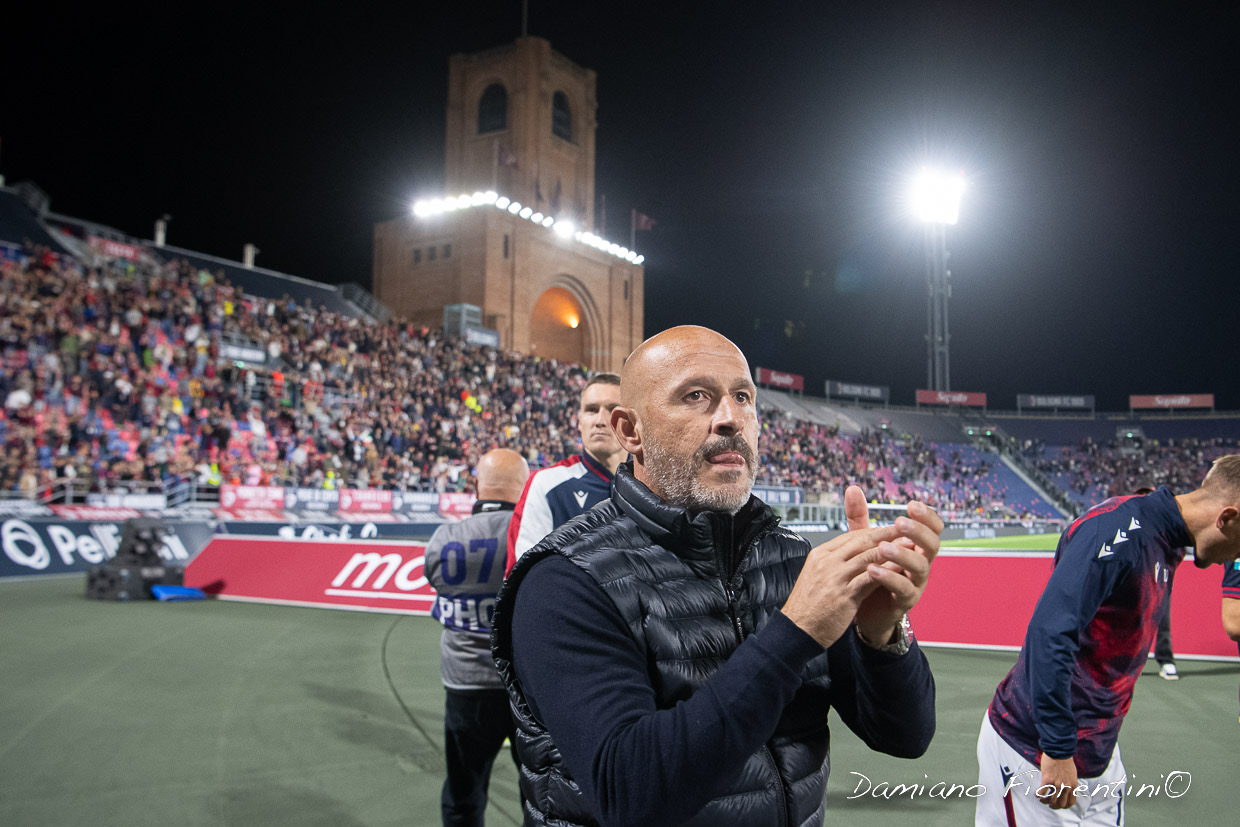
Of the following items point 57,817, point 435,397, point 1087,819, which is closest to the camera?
point 1087,819

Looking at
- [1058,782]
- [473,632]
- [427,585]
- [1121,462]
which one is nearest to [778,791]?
[1058,782]

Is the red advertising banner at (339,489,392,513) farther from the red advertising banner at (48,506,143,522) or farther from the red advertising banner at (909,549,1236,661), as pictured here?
the red advertising banner at (909,549,1236,661)

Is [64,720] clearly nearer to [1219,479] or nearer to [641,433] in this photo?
[641,433]

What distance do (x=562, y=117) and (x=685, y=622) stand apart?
51.6 meters

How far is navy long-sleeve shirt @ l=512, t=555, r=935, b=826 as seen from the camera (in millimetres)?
1312

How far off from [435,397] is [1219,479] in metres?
26.9

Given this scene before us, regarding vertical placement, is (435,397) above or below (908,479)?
above

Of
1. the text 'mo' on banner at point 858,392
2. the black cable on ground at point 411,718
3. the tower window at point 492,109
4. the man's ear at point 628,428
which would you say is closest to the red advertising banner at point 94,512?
the black cable on ground at point 411,718

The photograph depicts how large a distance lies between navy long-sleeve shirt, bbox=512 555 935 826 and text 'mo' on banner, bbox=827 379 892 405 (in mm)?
58106

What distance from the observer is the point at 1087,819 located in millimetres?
2664

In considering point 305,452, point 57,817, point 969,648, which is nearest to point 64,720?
point 57,817

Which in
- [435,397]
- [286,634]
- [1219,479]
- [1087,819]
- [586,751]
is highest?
[435,397]

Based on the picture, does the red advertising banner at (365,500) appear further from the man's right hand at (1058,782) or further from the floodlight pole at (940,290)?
the floodlight pole at (940,290)

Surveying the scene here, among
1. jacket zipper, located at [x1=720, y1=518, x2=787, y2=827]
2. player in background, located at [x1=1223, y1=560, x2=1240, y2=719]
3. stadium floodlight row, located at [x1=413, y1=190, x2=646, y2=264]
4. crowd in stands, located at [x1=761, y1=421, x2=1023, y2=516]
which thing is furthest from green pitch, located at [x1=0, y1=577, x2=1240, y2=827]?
stadium floodlight row, located at [x1=413, y1=190, x2=646, y2=264]
